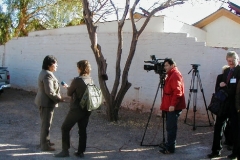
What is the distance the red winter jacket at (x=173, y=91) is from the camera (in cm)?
532

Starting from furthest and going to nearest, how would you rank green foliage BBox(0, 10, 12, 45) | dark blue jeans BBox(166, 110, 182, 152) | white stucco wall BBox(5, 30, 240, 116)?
1. green foliage BBox(0, 10, 12, 45)
2. white stucco wall BBox(5, 30, 240, 116)
3. dark blue jeans BBox(166, 110, 182, 152)

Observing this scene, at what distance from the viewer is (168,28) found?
9.45m

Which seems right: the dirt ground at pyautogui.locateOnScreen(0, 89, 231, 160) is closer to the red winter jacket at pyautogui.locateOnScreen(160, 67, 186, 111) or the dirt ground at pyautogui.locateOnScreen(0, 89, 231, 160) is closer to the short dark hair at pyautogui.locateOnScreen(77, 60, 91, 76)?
the red winter jacket at pyautogui.locateOnScreen(160, 67, 186, 111)

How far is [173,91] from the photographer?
535 cm

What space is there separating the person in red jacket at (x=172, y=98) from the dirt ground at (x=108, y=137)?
0.35m

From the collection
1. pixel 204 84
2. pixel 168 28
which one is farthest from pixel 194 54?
pixel 168 28

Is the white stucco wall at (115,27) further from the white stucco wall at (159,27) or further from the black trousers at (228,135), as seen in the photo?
the black trousers at (228,135)

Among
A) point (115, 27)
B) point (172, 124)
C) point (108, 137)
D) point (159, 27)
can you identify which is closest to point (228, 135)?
point (172, 124)

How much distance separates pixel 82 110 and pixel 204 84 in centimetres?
387

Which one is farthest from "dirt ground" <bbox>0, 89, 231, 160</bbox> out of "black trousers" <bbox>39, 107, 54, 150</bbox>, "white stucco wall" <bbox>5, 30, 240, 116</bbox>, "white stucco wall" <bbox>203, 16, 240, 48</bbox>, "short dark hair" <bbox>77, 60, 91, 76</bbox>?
"white stucco wall" <bbox>203, 16, 240, 48</bbox>

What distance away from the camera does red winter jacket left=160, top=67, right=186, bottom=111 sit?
5316 mm

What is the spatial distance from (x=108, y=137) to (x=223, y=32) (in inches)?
326

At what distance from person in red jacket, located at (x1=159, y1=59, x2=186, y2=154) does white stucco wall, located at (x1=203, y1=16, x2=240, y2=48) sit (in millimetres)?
7428

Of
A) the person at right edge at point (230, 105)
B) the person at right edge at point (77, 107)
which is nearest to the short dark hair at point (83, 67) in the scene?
the person at right edge at point (77, 107)
